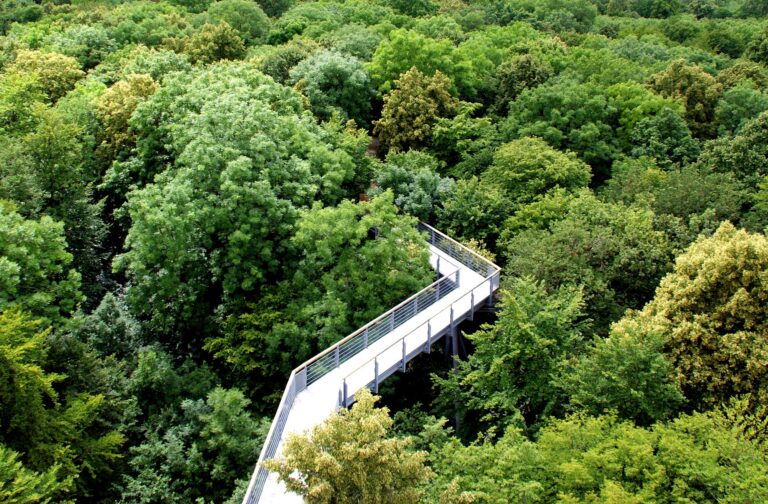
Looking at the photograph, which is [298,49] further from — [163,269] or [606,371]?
[606,371]

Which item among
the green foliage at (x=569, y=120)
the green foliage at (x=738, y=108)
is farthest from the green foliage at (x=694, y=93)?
the green foliage at (x=569, y=120)

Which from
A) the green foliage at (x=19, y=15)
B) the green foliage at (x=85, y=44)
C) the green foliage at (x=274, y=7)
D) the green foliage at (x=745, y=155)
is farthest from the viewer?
the green foliage at (x=274, y=7)

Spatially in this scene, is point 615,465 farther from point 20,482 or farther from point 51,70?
point 51,70

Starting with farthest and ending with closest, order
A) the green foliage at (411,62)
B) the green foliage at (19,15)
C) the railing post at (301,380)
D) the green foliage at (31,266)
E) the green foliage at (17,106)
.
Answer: the green foliage at (19,15), the green foliage at (411,62), the green foliage at (17,106), the green foliage at (31,266), the railing post at (301,380)

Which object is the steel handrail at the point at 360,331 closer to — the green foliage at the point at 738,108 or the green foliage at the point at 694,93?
the green foliage at the point at 694,93

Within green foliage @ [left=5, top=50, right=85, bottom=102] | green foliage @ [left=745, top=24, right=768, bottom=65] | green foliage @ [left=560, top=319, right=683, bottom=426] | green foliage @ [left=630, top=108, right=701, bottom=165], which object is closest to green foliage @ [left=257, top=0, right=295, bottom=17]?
green foliage @ [left=5, top=50, right=85, bottom=102]

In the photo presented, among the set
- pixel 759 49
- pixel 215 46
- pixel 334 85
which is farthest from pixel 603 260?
pixel 759 49
